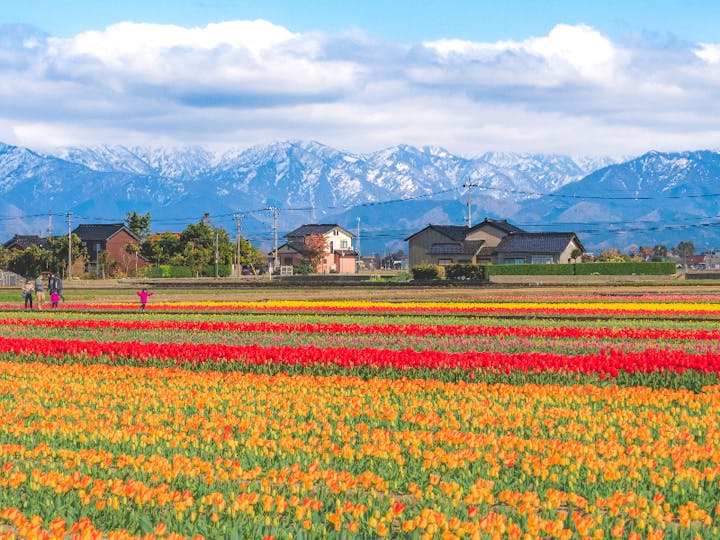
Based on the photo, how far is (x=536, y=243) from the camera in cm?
10606

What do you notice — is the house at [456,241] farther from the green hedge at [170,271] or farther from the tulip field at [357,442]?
the tulip field at [357,442]

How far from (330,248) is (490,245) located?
52.2 meters

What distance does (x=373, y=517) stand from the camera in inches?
298

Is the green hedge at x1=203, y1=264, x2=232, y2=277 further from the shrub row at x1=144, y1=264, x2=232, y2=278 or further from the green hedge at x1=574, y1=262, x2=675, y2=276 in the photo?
the green hedge at x1=574, y1=262, x2=675, y2=276

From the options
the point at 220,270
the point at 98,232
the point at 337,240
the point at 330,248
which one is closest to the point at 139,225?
the point at 98,232

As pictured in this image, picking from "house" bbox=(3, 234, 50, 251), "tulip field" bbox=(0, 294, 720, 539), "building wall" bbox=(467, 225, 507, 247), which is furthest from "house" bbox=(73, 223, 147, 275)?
"tulip field" bbox=(0, 294, 720, 539)

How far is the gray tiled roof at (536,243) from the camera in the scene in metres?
105

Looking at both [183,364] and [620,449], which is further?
[183,364]

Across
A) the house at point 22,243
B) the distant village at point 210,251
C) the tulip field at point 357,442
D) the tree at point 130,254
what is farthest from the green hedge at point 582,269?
the house at point 22,243

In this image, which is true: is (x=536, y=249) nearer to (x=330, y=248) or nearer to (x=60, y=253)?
(x=60, y=253)

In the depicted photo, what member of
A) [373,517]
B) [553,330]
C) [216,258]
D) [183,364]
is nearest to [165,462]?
[373,517]

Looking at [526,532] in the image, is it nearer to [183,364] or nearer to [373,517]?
[373,517]

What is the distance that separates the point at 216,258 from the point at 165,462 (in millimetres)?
105027

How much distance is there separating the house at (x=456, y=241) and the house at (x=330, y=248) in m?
38.3
